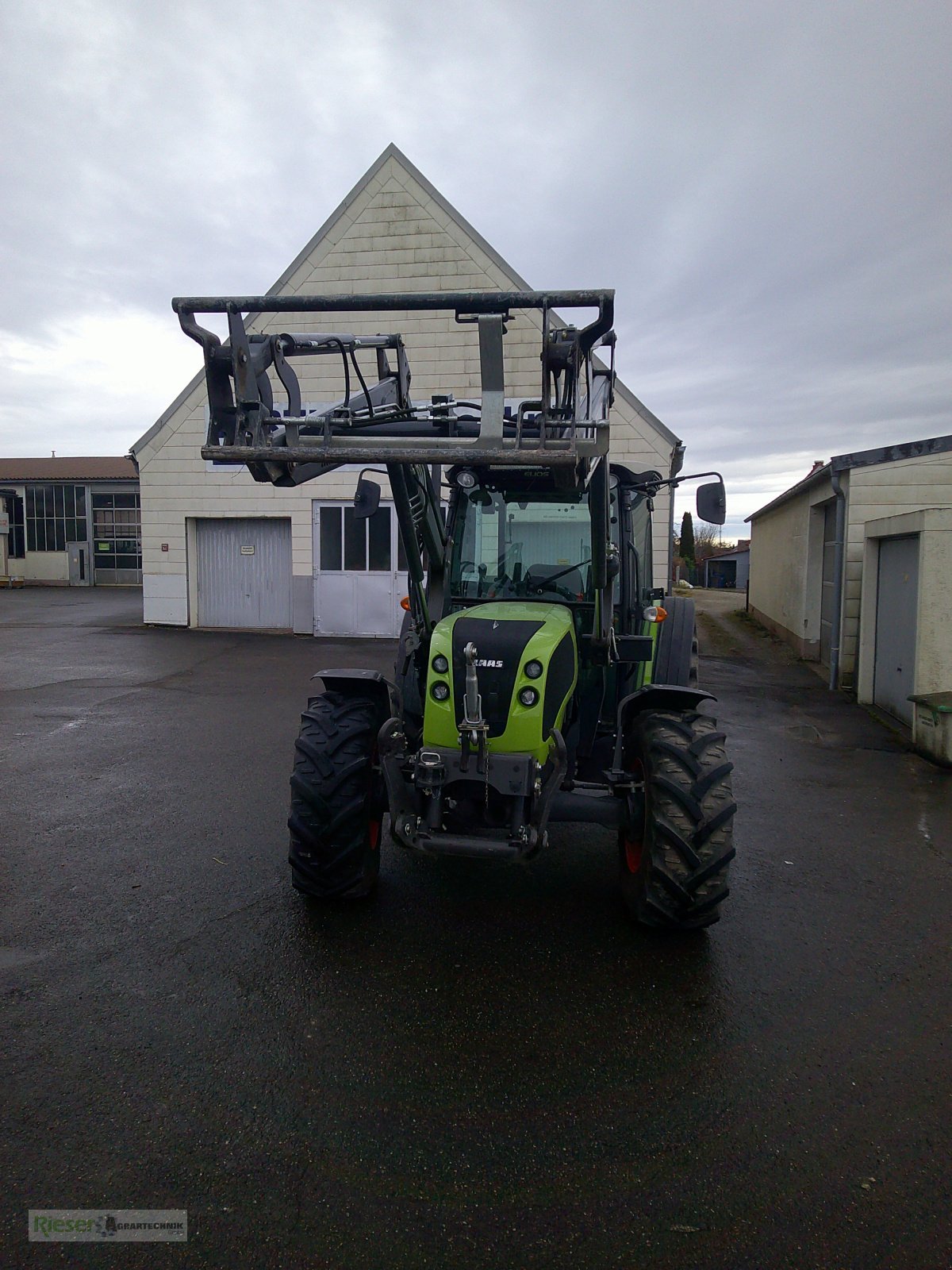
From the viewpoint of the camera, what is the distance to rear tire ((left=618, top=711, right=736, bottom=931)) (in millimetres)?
3551

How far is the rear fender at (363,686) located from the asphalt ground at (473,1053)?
104 cm

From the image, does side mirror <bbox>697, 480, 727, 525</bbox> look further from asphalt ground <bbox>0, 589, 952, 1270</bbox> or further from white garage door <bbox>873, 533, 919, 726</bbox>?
white garage door <bbox>873, 533, 919, 726</bbox>

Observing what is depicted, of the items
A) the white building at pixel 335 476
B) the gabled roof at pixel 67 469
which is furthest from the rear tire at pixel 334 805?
the gabled roof at pixel 67 469

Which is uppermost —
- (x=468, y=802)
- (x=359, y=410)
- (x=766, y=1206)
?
(x=359, y=410)

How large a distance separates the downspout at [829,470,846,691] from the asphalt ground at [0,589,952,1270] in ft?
18.0

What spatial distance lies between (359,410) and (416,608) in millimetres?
1432

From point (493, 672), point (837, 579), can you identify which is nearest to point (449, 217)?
point (837, 579)

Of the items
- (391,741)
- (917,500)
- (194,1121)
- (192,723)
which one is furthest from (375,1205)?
(917,500)

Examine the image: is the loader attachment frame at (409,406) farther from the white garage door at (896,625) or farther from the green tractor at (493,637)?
the white garage door at (896,625)

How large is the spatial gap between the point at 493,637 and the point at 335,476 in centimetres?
1236

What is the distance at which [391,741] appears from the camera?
377 cm

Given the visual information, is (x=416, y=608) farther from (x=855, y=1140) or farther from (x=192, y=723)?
(x=192, y=723)

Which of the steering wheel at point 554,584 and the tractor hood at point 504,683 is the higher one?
the steering wheel at point 554,584

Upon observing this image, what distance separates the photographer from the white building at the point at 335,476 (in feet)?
48.1
